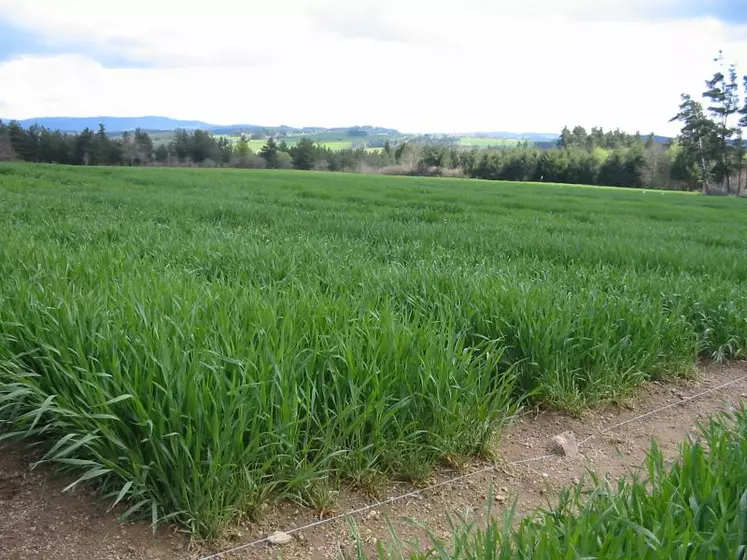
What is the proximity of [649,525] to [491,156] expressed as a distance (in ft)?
265

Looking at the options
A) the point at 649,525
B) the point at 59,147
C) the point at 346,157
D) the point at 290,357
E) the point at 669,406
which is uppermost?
the point at 346,157

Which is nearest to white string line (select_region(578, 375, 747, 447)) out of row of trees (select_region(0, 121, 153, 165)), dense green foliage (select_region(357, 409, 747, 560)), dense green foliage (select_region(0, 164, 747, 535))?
dense green foliage (select_region(0, 164, 747, 535))

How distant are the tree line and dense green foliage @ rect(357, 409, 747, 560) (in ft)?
223

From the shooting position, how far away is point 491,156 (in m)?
78.6

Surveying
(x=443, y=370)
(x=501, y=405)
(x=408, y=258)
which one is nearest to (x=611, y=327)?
(x=501, y=405)

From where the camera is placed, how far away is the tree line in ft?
197

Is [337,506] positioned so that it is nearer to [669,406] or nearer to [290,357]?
[290,357]

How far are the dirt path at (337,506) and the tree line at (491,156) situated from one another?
66.9m

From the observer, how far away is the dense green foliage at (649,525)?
143 cm

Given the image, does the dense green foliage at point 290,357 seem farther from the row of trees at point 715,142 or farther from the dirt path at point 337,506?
the row of trees at point 715,142

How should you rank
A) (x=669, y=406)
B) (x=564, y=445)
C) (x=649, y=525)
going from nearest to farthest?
(x=649, y=525), (x=564, y=445), (x=669, y=406)

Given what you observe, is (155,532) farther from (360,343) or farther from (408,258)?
(408,258)

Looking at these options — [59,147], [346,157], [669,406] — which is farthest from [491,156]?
[669,406]

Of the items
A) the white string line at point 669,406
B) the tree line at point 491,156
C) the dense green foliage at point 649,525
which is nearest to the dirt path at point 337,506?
the white string line at point 669,406
